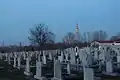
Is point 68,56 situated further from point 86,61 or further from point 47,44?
point 47,44

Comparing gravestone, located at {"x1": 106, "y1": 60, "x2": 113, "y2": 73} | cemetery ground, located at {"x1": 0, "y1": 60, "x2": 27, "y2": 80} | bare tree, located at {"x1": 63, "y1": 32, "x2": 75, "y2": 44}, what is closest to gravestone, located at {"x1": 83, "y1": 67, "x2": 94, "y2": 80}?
cemetery ground, located at {"x1": 0, "y1": 60, "x2": 27, "y2": 80}

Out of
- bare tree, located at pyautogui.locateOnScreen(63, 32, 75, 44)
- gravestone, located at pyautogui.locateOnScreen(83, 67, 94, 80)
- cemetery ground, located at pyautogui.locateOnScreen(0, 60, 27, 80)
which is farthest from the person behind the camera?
bare tree, located at pyautogui.locateOnScreen(63, 32, 75, 44)

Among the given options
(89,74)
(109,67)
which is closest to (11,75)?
(109,67)

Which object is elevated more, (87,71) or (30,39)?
(30,39)

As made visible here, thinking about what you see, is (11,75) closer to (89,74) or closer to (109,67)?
(109,67)

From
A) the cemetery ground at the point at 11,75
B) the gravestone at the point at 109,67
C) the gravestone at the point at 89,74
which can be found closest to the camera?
the gravestone at the point at 89,74

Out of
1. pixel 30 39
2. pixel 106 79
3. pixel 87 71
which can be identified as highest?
pixel 30 39

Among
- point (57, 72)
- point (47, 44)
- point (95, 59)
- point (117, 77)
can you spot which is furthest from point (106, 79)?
point (47, 44)

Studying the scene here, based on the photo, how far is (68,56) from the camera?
2552 cm

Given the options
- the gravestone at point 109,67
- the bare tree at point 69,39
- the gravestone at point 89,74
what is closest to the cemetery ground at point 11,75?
the gravestone at point 109,67

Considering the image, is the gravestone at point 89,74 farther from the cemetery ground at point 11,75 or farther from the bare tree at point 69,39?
the bare tree at point 69,39

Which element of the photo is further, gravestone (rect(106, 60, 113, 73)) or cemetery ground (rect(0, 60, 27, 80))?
gravestone (rect(106, 60, 113, 73))

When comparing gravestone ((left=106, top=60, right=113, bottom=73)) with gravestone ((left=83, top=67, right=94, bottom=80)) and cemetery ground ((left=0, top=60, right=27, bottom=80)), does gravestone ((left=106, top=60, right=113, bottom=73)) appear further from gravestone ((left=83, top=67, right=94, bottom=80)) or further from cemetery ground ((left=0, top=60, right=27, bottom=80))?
gravestone ((left=83, top=67, right=94, bottom=80))

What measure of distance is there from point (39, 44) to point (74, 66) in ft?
197
